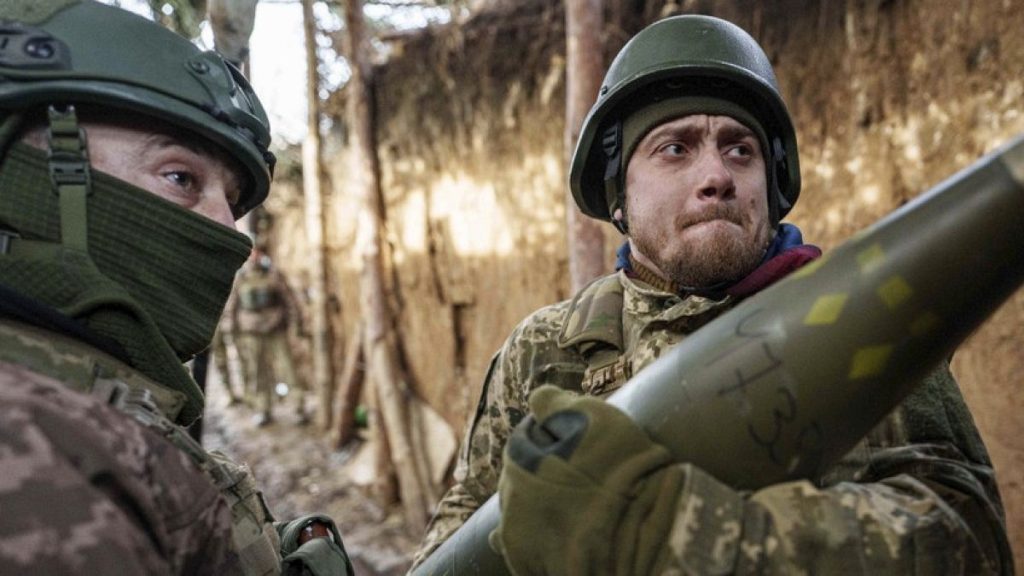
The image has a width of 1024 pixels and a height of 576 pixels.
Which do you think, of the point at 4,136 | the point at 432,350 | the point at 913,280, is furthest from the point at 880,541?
the point at 432,350

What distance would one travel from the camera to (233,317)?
34.5 feet

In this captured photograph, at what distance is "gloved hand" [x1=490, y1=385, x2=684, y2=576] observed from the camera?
0.92 m

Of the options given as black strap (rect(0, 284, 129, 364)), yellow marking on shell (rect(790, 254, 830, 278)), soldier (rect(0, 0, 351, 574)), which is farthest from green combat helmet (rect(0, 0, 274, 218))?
yellow marking on shell (rect(790, 254, 830, 278))

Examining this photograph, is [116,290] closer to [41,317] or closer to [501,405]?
[41,317]

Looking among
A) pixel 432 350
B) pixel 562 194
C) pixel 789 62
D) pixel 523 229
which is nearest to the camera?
pixel 789 62

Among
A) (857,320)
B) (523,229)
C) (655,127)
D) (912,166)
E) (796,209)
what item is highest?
(655,127)

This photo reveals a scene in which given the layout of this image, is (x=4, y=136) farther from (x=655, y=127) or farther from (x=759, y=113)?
(x=759, y=113)

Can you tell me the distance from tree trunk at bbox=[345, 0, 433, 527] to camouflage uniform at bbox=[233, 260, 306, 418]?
2.84 m

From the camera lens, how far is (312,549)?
1600 mm

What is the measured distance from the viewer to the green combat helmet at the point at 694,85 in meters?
1.90

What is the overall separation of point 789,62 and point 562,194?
81.3 inches

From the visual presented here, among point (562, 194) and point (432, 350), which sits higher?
point (562, 194)

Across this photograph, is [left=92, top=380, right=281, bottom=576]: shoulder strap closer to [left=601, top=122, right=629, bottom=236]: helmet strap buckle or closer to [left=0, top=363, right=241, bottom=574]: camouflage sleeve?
[left=0, top=363, right=241, bottom=574]: camouflage sleeve

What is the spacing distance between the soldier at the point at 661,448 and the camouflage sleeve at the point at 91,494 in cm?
50
